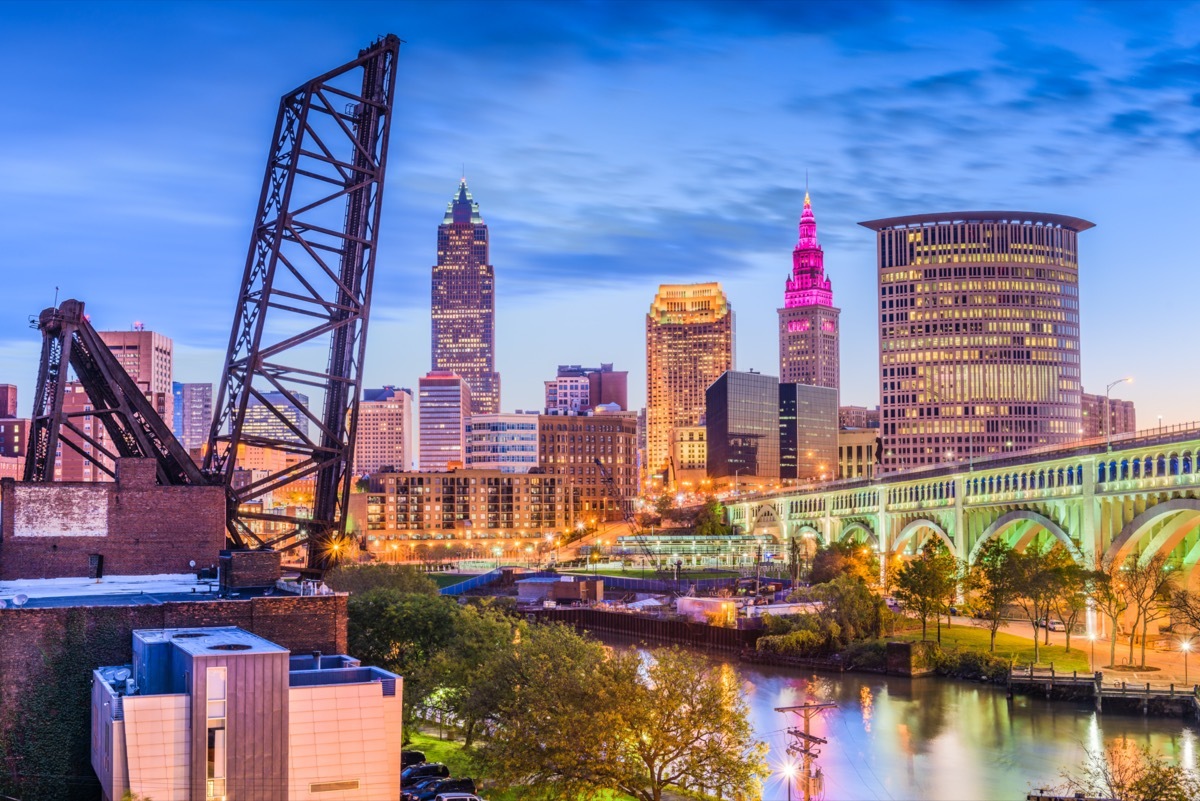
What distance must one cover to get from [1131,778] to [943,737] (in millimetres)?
15740

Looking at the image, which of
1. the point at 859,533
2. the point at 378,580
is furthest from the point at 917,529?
the point at 378,580

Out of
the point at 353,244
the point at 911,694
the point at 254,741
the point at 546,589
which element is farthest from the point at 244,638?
the point at 546,589

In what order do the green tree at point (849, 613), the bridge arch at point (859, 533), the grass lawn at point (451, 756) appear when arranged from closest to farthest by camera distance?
the grass lawn at point (451, 756) < the green tree at point (849, 613) < the bridge arch at point (859, 533)

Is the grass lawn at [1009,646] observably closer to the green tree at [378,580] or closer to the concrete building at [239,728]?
the green tree at [378,580]

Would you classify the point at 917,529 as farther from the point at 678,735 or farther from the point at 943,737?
the point at 678,735

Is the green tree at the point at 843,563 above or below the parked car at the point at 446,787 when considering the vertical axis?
above

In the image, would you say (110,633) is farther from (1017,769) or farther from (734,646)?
(734,646)

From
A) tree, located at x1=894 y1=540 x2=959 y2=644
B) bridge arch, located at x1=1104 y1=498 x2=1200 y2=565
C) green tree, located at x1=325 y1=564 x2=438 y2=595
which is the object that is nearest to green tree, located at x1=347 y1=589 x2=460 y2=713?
green tree, located at x1=325 y1=564 x2=438 y2=595

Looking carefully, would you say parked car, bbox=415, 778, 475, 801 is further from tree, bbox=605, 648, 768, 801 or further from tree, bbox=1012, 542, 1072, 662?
tree, bbox=1012, 542, 1072, 662

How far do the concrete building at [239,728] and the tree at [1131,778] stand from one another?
1927 cm

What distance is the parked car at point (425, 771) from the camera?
40094 millimetres

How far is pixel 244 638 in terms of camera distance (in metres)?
30.2

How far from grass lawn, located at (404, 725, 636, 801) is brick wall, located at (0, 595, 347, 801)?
12187 mm

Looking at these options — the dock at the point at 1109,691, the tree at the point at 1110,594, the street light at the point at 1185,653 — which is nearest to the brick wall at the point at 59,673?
the dock at the point at 1109,691
